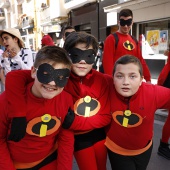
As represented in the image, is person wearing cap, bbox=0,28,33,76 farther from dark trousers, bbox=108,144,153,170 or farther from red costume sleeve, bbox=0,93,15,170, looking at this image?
dark trousers, bbox=108,144,153,170

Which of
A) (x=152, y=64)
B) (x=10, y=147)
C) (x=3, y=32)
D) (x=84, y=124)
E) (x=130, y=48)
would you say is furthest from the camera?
(x=152, y=64)

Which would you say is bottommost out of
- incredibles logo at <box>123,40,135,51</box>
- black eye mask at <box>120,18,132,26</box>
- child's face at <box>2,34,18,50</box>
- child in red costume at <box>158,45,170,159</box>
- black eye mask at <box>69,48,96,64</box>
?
child in red costume at <box>158,45,170,159</box>

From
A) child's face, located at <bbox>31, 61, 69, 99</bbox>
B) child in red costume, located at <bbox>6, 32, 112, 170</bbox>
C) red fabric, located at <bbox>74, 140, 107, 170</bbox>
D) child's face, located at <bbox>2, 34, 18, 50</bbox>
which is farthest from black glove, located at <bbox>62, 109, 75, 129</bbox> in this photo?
child's face, located at <bbox>2, 34, 18, 50</bbox>

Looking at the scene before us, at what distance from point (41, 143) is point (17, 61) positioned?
1711mm

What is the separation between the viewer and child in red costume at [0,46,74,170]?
61.0 inches

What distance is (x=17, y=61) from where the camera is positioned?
312 centimetres

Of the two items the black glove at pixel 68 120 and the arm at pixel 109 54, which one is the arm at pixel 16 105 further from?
the arm at pixel 109 54

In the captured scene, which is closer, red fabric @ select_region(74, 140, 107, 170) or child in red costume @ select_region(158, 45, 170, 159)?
red fabric @ select_region(74, 140, 107, 170)

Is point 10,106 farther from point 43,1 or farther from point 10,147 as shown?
point 43,1

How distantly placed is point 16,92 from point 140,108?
3.01 feet

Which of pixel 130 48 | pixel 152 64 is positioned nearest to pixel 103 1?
pixel 152 64

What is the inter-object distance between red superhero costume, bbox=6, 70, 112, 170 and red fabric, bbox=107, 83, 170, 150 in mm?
96

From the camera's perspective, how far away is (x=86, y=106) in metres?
1.83

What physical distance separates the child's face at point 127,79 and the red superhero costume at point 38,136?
1.27ft
